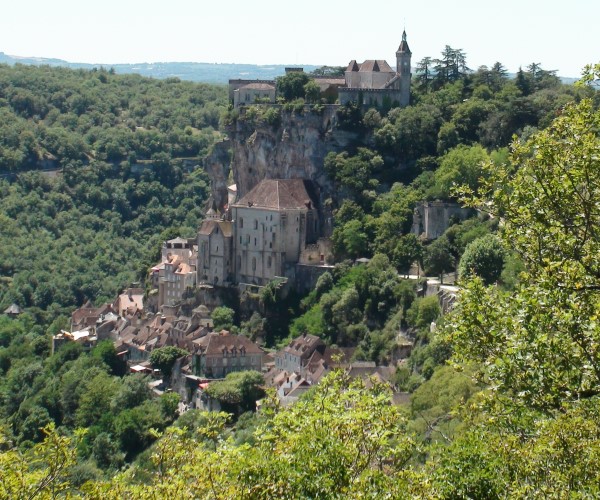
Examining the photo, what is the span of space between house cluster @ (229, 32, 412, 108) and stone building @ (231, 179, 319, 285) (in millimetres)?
7015

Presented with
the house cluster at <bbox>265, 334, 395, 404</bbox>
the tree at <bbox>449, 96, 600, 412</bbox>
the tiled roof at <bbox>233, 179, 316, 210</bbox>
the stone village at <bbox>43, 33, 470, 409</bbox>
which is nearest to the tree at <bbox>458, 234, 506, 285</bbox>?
the stone village at <bbox>43, 33, 470, 409</bbox>

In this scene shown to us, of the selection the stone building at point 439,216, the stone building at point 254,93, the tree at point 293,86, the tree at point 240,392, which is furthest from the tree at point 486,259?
the stone building at point 254,93

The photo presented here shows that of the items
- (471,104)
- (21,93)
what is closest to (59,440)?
(471,104)

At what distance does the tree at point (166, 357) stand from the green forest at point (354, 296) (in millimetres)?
2458

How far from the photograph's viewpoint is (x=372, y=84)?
77.2m

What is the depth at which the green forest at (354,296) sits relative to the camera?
21.1 m

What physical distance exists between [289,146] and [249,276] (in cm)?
880

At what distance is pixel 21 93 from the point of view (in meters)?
146

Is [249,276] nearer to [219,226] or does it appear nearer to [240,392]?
[219,226]

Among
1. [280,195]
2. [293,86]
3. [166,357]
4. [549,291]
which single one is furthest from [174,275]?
[549,291]

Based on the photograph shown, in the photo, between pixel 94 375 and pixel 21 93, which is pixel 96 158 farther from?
pixel 94 375

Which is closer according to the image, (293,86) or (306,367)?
(306,367)

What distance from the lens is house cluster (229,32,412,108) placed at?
2980 inches

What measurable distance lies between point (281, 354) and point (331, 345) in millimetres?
2545
